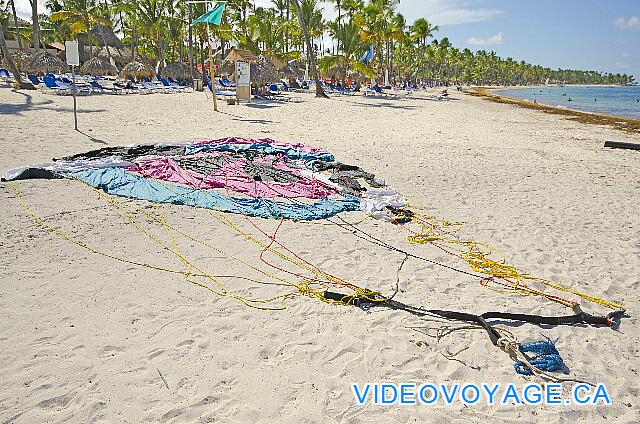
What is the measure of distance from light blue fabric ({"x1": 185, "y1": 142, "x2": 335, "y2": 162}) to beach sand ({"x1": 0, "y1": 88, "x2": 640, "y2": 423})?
2.21 meters

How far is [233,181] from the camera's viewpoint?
7.58 m

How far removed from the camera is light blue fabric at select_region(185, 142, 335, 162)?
950 centimetres

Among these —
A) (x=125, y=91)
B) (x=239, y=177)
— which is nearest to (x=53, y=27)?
(x=125, y=91)

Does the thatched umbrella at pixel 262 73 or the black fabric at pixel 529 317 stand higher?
the thatched umbrella at pixel 262 73

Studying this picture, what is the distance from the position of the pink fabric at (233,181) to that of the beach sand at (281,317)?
1.10 metres

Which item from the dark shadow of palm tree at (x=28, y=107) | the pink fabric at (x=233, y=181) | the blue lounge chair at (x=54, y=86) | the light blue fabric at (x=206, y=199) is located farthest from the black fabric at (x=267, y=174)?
the blue lounge chair at (x=54, y=86)

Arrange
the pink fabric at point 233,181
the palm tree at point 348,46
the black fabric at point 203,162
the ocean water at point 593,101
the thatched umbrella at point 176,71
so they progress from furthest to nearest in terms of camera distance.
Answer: the ocean water at point 593,101 < the thatched umbrella at point 176,71 < the palm tree at point 348,46 < the black fabric at point 203,162 < the pink fabric at point 233,181

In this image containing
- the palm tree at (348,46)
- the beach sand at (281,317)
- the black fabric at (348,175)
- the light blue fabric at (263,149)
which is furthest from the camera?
the palm tree at (348,46)

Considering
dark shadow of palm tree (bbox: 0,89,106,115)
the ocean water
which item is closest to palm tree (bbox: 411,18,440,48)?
the ocean water

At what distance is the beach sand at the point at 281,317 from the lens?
2.82 meters

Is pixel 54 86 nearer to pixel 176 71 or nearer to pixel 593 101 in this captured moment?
pixel 176 71

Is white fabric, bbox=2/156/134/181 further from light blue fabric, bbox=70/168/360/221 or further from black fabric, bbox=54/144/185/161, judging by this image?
black fabric, bbox=54/144/185/161

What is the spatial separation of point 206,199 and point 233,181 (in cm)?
105

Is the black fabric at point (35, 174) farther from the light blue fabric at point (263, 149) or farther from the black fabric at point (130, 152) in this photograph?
the light blue fabric at point (263, 149)
